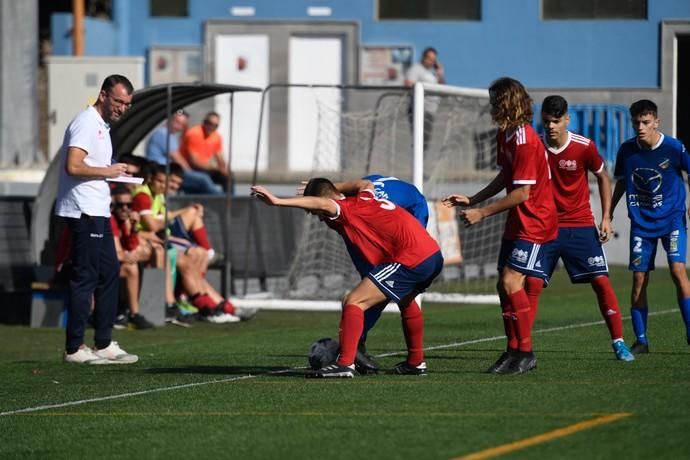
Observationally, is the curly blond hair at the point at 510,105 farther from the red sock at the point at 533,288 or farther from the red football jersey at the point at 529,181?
the red sock at the point at 533,288

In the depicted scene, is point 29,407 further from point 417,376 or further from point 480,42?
point 480,42

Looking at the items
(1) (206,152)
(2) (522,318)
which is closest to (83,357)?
(2) (522,318)

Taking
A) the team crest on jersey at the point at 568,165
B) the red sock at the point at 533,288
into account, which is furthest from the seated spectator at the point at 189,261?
the team crest on jersey at the point at 568,165

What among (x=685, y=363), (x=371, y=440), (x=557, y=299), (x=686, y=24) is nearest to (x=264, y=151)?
(x=686, y=24)

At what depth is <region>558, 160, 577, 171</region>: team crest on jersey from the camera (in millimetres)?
11797

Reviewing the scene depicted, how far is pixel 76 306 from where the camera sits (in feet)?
41.4

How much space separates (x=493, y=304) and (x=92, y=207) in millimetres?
7189

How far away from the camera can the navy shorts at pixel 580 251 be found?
11.8 m

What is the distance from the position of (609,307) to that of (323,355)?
2.19 m

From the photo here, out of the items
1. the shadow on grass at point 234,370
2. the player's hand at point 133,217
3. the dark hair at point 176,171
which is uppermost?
the dark hair at point 176,171

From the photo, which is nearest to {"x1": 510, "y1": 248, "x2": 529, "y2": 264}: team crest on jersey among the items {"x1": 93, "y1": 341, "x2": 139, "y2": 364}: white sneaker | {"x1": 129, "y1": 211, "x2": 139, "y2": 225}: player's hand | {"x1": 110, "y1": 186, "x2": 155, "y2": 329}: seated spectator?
{"x1": 93, "y1": 341, "x2": 139, "y2": 364}: white sneaker

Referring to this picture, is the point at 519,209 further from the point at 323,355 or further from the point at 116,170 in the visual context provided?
the point at 116,170

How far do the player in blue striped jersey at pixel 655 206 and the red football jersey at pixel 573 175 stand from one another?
2.40ft

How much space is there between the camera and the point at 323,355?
11234 mm
